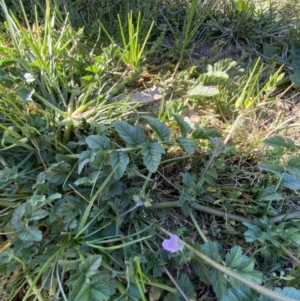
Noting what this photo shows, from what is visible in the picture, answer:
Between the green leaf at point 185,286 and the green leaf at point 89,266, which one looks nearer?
the green leaf at point 89,266

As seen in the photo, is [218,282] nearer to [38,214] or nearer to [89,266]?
[89,266]

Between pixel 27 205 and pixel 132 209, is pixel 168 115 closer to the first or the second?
pixel 132 209

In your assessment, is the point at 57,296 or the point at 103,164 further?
the point at 103,164

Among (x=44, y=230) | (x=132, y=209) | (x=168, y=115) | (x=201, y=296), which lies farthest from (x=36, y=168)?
(x=201, y=296)

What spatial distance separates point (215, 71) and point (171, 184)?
0.47 metres

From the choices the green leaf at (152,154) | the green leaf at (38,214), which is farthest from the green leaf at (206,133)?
the green leaf at (38,214)

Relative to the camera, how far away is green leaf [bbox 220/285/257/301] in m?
0.89

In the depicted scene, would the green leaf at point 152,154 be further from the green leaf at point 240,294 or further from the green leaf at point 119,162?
the green leaf at point 240,294

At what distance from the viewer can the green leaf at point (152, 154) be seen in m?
1.11

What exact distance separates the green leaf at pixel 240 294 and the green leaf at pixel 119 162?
41cm

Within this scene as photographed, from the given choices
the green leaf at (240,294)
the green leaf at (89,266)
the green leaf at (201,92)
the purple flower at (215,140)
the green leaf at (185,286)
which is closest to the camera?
the green leaf at (240,294)

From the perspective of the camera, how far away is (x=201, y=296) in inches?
47.0

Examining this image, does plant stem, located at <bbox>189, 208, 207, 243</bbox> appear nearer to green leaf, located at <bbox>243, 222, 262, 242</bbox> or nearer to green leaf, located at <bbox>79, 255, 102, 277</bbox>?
green leaf, located at <bbox>243, 222, 262, 242</bbox>

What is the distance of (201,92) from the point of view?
141cm
